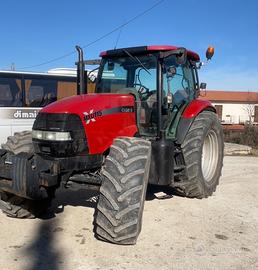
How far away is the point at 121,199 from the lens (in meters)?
4.71

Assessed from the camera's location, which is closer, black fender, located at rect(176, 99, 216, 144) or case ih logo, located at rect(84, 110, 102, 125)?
case ih logo, located at rect(84, 110, 102, 125)

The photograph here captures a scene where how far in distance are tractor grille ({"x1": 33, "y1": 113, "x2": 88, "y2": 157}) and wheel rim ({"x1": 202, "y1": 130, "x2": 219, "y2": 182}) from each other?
8.99 ft

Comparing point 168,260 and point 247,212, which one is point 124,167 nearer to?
point 168,260

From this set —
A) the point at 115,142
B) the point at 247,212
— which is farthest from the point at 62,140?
the point at 247,212

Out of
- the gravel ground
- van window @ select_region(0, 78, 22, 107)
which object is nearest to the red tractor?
the gravel ground

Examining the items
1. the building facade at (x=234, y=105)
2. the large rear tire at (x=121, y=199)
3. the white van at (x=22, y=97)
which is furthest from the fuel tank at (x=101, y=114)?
the building facade at (x=234, y=105)

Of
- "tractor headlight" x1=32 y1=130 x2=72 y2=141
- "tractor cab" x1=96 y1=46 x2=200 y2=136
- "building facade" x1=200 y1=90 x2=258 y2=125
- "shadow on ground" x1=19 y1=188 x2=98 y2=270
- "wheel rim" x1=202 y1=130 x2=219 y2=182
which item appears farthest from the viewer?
"building facade" x1=200 y1=90 x2=258 y2=125

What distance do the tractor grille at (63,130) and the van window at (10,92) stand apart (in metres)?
7.38

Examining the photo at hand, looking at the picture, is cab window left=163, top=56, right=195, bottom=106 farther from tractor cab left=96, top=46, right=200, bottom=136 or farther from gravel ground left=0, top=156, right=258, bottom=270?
gravel ground left=0, top=156, right=258, bottom=270

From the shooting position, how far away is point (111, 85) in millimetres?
6566

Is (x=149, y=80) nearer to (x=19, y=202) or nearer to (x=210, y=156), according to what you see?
(x=210, y=156)

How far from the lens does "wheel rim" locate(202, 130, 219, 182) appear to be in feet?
23.9

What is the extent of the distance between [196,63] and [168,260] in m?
3.80

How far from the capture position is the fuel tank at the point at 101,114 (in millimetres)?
5234
